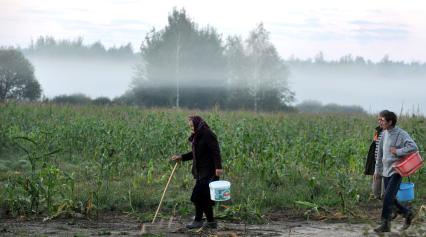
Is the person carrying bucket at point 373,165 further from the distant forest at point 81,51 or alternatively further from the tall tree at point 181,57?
the distant forest at point 81,51

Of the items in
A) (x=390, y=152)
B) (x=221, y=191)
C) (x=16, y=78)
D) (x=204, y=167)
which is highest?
(x=16, y=78)

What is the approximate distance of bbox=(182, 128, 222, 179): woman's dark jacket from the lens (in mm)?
10102

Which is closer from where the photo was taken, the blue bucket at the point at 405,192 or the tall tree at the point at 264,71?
the blue bucket at the point at 405,192

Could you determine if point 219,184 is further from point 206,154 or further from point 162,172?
point 162,172

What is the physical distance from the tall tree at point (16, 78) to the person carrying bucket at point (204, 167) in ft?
108

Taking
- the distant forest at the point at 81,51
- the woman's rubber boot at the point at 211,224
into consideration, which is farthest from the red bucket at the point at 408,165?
the distant forest at the point at 81,51

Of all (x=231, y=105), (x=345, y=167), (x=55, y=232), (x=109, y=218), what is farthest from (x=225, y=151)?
(x=231, y=105)

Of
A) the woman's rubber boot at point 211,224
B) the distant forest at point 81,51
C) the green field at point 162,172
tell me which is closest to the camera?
the woman's rubber boot at point 211,224

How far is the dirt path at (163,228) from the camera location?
9641 mm

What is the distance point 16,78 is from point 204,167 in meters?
34.8

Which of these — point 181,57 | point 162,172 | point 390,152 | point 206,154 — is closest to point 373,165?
point 390,152

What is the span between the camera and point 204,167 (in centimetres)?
1014

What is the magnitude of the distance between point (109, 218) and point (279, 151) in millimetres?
5720

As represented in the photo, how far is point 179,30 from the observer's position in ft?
162
